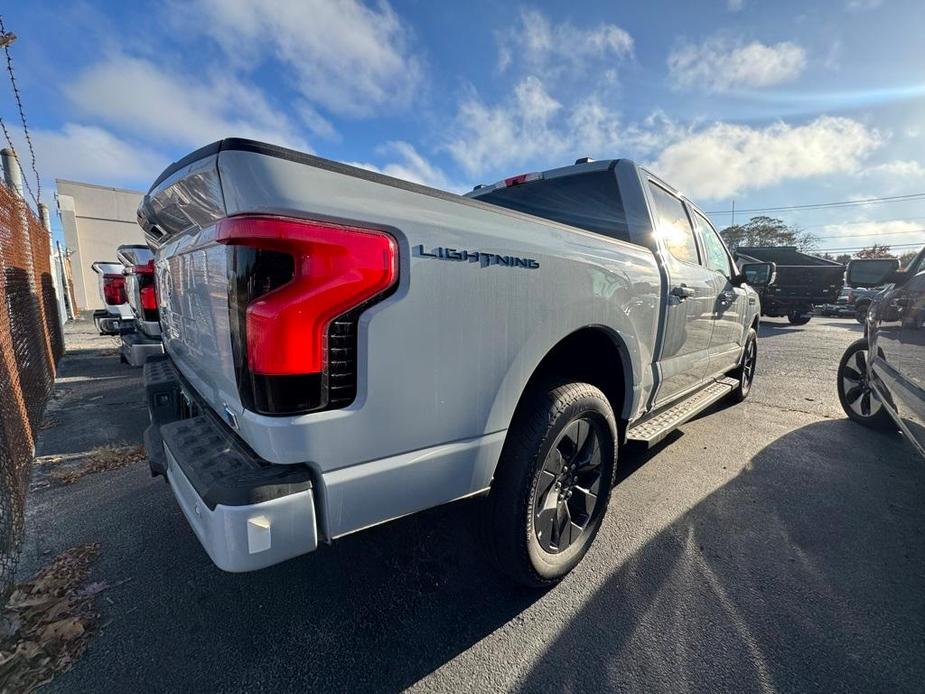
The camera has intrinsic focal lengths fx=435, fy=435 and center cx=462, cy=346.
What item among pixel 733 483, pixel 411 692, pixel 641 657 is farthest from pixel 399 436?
pixel 733 483

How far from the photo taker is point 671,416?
311 cm

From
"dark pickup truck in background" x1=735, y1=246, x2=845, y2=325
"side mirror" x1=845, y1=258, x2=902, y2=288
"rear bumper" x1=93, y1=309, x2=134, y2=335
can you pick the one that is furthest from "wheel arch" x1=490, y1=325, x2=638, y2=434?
"dark pickup truck in background" x1=735, y1=246, x2=845, y2=325

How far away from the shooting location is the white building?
65.8ft

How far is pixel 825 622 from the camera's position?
1.88m

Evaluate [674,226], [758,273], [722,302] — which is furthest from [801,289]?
[674,226]

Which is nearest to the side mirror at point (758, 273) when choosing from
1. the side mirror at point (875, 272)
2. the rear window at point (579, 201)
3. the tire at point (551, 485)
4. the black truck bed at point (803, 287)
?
the side mirror at point (875, 272)

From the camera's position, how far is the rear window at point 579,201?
2.86m

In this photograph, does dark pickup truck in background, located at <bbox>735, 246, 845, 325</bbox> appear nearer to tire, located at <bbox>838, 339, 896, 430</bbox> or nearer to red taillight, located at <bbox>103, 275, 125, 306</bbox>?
tire, located at <bbox>838, 339, 896, 430</bbox>

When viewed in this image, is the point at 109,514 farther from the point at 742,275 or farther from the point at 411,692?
the point at 742,275

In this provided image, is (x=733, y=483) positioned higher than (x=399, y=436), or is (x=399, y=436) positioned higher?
(x=399, y=436)

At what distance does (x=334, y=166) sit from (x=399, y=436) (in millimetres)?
828

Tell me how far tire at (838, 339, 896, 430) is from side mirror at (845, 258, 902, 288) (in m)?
0.99

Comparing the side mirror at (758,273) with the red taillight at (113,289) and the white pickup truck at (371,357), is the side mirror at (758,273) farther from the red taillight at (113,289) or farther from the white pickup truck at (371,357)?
the red taillight at (113,289)

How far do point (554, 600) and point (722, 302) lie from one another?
299 centimetres
